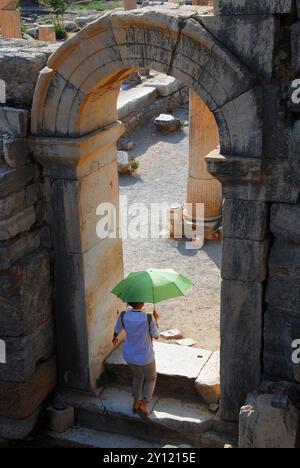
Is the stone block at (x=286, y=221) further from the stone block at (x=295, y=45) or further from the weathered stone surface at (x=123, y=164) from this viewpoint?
the weathered stone surface at (x=123, y=164)

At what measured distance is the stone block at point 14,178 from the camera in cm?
568

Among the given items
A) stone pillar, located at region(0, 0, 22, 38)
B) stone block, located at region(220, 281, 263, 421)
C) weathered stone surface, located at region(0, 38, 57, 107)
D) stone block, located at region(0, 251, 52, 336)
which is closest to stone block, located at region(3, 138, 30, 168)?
weathered stone surface, located at region(0, 38, 57, 107)

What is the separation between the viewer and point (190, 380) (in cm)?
637

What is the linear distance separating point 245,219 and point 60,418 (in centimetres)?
271

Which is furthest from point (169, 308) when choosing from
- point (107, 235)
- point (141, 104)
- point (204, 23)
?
point (141, 104)

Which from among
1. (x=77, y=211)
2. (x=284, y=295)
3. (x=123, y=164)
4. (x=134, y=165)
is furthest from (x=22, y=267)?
(x=134, y=165)

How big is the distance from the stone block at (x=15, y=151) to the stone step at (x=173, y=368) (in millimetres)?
2300

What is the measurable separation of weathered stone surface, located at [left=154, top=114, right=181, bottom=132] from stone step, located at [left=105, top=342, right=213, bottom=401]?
33.8 ft

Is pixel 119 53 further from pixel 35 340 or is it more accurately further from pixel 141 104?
pixel 141 104

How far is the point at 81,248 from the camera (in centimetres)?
618

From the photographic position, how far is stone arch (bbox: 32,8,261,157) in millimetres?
5055

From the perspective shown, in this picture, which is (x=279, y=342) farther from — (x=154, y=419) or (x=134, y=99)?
(x=134, y=99)

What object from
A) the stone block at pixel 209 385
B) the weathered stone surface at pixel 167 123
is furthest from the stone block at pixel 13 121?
the weathered stone surface at pixel 167 123

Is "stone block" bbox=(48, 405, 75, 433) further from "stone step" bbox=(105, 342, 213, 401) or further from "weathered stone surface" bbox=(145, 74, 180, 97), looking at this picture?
"weathered stone surface" bbox=(145, 74, 180, 97)
